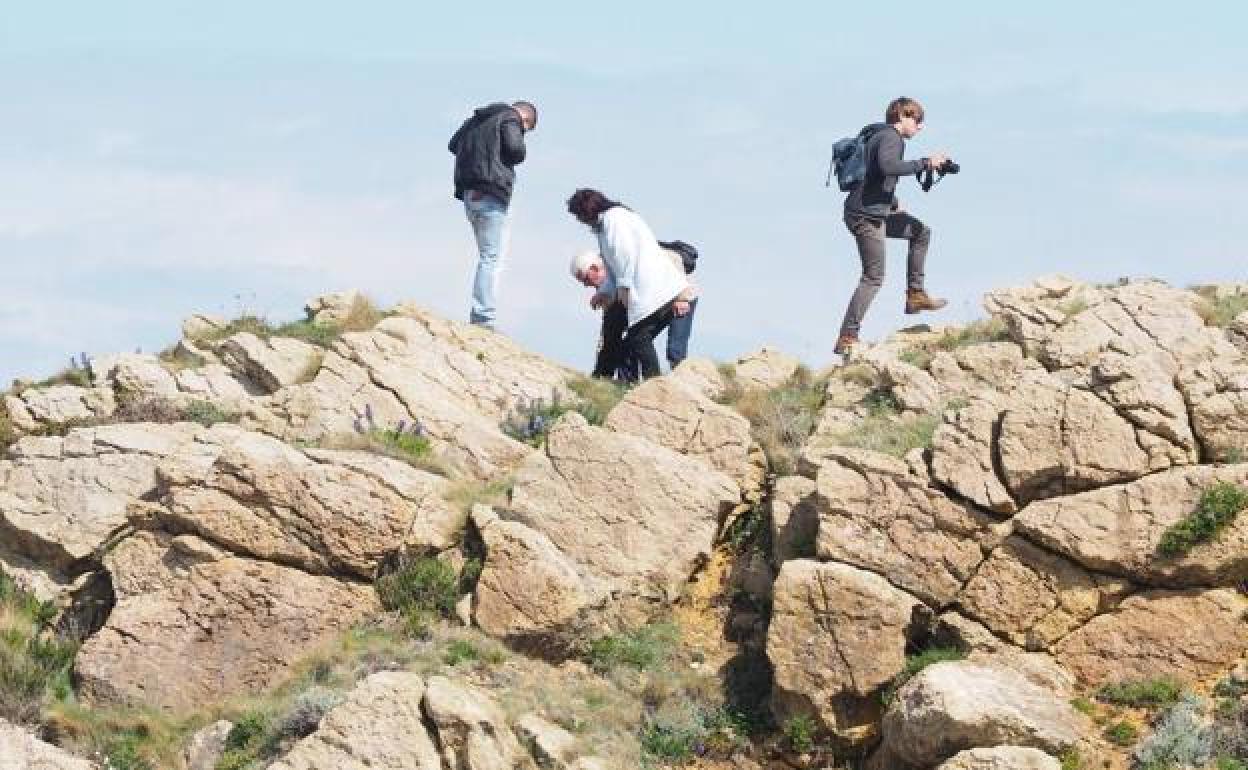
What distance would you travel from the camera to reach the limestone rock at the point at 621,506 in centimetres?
1972

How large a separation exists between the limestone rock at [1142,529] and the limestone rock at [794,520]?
212cm

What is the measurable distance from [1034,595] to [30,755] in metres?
9.14

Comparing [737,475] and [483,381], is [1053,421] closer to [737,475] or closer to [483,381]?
[737,475]

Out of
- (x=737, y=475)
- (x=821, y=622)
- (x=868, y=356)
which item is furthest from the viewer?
(x=868, y=356)

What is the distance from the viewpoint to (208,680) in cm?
1891

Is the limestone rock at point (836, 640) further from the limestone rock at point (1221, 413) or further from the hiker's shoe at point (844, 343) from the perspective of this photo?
the hiker's shoe at point (844, 343)

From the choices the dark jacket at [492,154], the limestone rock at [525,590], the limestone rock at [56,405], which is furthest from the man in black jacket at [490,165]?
the limestone rock at [525,590]

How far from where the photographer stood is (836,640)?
17.8 m

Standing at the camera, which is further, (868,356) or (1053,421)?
(868,356)

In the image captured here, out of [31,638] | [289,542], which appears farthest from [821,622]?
[31,638]

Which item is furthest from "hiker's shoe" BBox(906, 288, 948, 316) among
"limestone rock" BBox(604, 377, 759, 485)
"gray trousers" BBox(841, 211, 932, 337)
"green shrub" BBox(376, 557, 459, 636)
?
"green shrub" BBox(376, 557, 459, 636)

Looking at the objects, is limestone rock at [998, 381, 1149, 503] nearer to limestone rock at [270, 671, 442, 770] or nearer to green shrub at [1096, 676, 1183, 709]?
green shrub at [1096, 676, 1183, 709]

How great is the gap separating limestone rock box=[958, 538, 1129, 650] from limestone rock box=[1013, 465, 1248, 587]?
0.14m

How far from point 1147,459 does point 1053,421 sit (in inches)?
36.7
